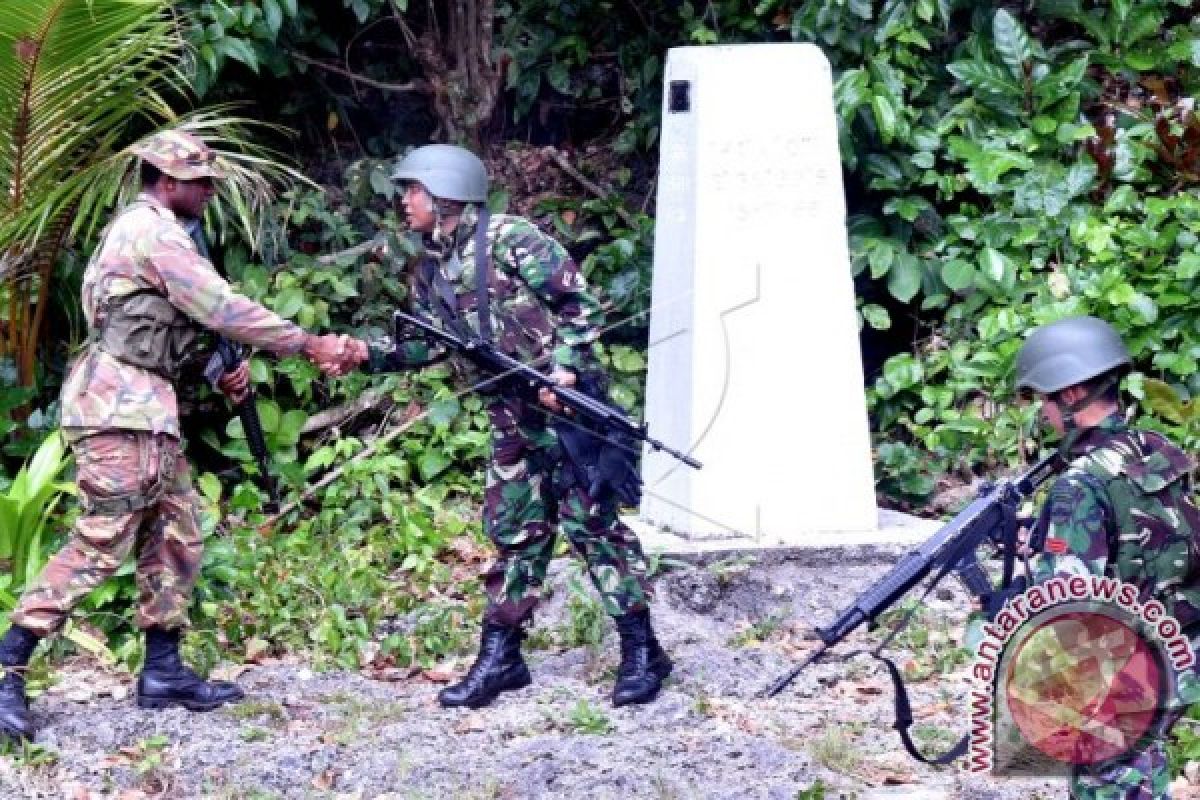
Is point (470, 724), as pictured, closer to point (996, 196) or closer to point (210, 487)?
point (210, 487)

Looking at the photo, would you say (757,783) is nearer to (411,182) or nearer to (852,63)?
(411,182)

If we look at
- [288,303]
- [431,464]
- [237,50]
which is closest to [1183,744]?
[431,464]

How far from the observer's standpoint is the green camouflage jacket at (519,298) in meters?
5.72

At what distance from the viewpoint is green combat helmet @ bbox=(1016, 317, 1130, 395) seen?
162 inches

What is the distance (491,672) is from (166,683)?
103 centimetres

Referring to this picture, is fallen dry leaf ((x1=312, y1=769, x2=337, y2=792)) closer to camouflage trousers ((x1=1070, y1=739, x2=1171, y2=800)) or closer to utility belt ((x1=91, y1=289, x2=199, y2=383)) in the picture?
utility belt ((x1=91, y1=289, x2=199, y2=383))

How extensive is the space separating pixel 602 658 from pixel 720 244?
5.62 feet

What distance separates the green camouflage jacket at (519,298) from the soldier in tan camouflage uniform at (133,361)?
39cm

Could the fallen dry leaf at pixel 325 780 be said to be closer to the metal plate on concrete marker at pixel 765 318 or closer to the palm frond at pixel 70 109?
the metal plate on concrete marker at pixel 765 318

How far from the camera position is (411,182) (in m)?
5.71

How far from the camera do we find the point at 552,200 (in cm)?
941

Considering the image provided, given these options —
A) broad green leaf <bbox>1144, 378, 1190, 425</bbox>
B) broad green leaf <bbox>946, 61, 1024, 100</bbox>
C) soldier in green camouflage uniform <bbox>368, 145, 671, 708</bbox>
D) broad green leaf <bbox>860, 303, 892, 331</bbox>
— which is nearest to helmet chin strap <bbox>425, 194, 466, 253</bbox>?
soldier in green camouflage uniform <bbox>368, 145, 671, 708</bbox>

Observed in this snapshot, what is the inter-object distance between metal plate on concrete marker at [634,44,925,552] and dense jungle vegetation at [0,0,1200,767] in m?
1.08

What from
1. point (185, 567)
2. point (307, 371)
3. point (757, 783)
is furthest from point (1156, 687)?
point (307, 371)
